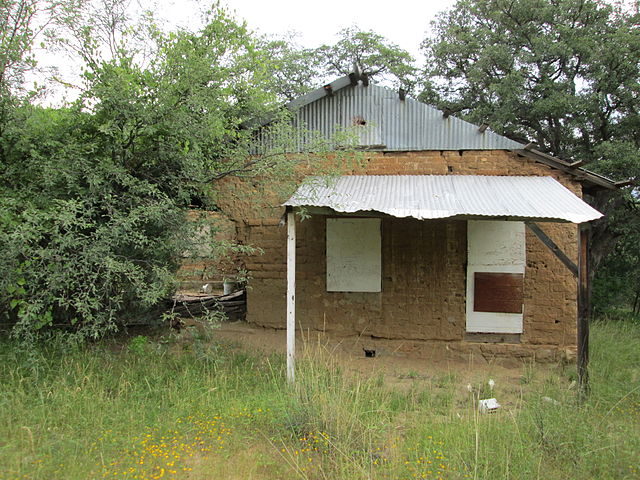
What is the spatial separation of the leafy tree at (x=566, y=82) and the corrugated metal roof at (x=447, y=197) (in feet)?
17.6

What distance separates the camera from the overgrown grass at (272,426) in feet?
12.0

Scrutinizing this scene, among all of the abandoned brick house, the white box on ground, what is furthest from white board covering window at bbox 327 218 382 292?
the white box on ground

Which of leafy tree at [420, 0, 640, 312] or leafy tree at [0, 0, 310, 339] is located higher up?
leafy tree at [420, 0, 640, 312]

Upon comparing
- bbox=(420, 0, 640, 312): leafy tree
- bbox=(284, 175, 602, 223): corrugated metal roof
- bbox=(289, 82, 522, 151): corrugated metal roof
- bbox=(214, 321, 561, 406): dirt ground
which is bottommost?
bbox=(214, 321, 561, 406): dirt ground

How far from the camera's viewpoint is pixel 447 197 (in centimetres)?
604

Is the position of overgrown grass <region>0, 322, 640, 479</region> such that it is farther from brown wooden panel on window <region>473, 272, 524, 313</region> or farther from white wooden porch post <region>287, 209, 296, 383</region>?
brown wooden panel on window <region>473, 272, 524, 313</region>

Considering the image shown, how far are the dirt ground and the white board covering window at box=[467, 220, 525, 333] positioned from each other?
54 cm

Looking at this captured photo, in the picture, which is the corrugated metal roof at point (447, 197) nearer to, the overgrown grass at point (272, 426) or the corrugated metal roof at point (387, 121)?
the corrugated metal roof at point (387, 121)

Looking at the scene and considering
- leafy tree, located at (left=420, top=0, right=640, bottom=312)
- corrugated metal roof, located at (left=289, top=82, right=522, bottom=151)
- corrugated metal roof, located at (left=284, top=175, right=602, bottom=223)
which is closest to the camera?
corrugated metal roof, located at (left=284, top=175, right=602, bottom=223)

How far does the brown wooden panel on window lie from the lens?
7.10m

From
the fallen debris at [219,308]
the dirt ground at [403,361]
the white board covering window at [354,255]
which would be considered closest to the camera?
the dirt ground at [403,361]

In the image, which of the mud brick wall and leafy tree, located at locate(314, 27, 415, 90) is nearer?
the mud brick wall

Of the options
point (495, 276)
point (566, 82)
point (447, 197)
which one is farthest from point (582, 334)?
point (566, 82)

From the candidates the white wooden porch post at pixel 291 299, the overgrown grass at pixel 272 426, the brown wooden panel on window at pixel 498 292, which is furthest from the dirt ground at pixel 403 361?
the brown wooden panel on window at pixel 498 292
